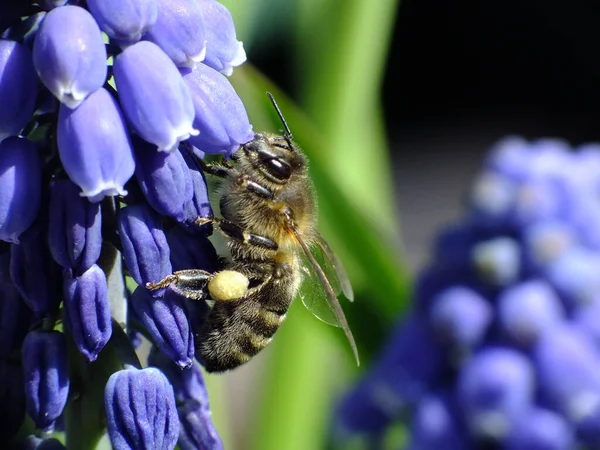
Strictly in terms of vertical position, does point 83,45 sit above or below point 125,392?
above

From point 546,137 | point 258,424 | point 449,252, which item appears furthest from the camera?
point 546,137

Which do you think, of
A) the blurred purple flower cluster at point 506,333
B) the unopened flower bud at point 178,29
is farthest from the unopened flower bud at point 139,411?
the blurred purple flower cluster at point 506,333

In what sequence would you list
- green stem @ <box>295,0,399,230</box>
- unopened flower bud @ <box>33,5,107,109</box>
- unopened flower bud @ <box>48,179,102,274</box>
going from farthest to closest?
green stem @ <box>295,0,399,230</box> → unopened flower bud @ <box>48,179,102,274</box> → unopened flower bud @ <box>33,5,107,109</box>

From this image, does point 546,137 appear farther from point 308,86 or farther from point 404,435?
point 404,435

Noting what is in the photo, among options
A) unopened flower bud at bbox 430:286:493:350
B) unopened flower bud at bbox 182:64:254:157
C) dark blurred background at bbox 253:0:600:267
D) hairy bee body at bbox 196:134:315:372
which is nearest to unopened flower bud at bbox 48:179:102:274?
unopened flower bud at bbox 182:64:254:157

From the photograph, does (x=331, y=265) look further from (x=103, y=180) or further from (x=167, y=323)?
(x=103, y=180)

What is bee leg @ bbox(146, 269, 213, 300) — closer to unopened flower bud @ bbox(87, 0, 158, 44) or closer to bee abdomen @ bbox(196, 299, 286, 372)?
bee abdomen @ bbox(196, 299, 286, 372)

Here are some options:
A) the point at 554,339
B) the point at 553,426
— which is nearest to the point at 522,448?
the point at 553,426
